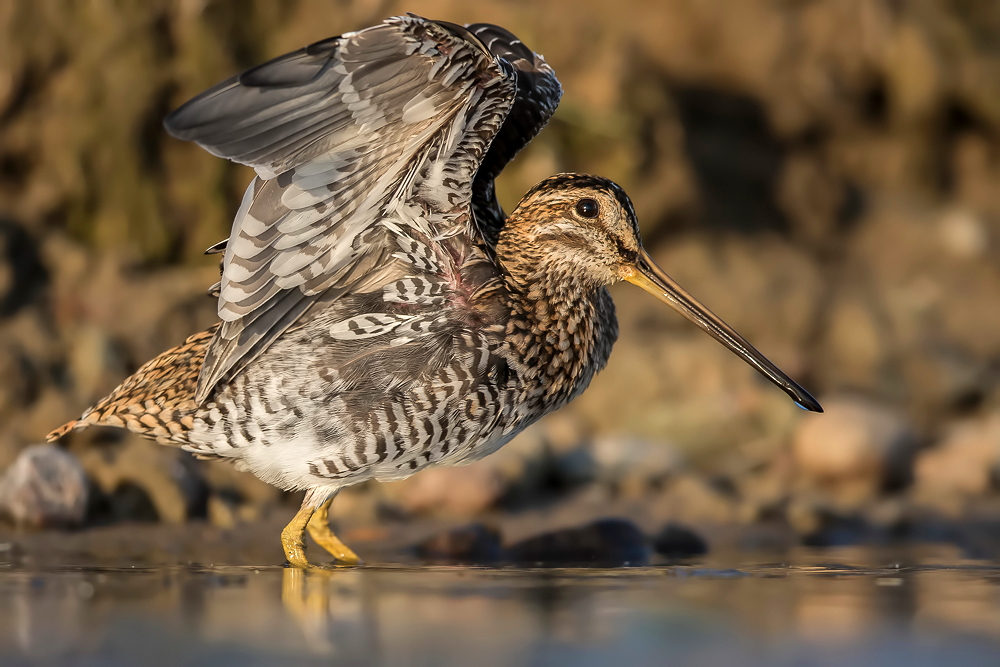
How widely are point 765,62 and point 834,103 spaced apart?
0.64 m

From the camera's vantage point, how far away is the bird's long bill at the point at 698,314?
5242 mm

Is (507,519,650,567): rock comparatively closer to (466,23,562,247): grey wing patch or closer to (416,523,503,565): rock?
(416,523,503,565): rock

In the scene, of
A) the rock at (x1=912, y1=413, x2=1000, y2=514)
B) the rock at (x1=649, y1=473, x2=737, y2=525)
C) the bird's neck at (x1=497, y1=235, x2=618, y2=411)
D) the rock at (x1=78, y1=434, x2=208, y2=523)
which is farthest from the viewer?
the rock at (x1=912, y1=413, x2=1000, y2=514)

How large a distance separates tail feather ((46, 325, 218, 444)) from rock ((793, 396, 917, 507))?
3566 mm

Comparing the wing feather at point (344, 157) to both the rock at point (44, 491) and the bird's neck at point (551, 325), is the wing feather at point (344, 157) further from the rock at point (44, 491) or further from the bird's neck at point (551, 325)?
the rock at point (44, 491)

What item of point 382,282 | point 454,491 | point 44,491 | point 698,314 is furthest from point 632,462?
point 44,491

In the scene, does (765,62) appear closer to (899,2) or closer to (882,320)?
(899,2)

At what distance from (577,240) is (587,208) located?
5.3 inches

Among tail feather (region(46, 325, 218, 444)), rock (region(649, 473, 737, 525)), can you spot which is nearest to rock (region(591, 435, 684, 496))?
rock (region(649, 473, 737, 525))

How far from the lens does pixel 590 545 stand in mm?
5656

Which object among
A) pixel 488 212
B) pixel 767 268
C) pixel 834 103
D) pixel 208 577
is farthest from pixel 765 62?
pixel 208 577

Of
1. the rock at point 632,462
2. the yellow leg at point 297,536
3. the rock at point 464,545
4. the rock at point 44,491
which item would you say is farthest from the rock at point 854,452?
A: the rock at point 44,491

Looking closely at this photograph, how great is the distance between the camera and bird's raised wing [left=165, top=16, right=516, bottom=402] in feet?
13.5

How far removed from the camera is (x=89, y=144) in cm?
804
